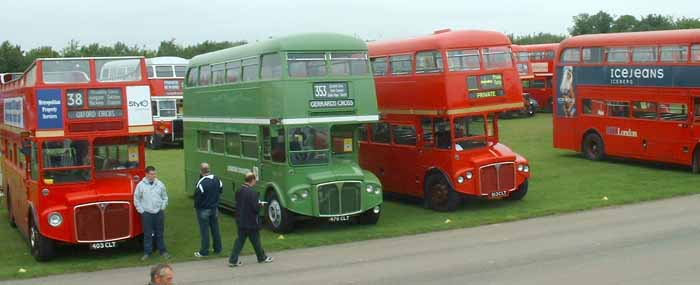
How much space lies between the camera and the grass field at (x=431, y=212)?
51.4 ft

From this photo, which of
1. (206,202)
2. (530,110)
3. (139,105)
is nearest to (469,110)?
(206,202)

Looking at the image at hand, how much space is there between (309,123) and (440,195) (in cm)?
443

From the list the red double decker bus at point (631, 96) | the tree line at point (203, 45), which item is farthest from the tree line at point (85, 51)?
the red double decker bus at point (631, 96)

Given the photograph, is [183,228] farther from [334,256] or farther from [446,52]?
[446,52]

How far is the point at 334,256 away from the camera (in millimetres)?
15195

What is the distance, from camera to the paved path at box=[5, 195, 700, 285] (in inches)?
499

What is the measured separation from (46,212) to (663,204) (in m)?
13.5

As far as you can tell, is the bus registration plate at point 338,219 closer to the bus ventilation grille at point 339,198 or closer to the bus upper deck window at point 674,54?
the bus ventilation grille at point 339,198

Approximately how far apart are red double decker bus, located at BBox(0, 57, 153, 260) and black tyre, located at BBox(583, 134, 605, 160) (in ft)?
56.1

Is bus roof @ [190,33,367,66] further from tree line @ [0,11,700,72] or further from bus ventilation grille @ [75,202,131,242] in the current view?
tree line @ [0,11,700,72]

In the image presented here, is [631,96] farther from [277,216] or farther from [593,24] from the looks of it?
[593,24]

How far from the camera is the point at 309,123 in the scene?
17.3 metres

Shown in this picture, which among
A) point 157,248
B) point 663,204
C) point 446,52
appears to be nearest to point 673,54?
point 663,204

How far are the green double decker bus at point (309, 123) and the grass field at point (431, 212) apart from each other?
0.72m
